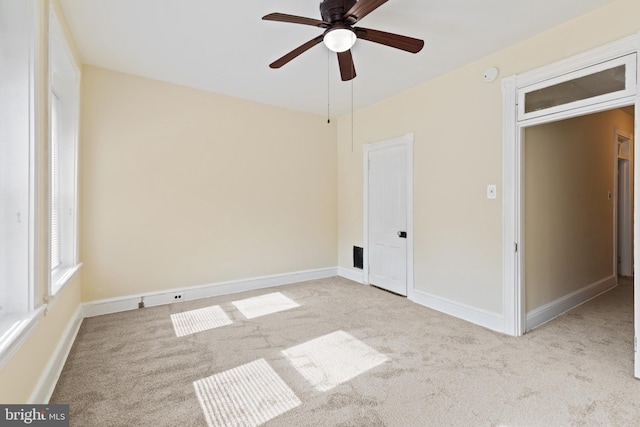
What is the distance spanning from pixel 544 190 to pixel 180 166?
4.11 m

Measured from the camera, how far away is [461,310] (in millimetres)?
3246

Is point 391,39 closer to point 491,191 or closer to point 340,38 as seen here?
point 340,38

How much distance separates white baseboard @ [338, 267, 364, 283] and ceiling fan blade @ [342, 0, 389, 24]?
355 cm

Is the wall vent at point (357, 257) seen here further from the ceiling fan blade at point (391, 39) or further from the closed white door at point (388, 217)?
the ceiling fan blade at point (391, 39)

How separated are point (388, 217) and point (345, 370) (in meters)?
2.41

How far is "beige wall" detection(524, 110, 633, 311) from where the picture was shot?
117 inches

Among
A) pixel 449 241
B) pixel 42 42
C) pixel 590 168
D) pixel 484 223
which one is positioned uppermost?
pixel 42 42

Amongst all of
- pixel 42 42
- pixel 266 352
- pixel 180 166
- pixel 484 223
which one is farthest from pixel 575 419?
pixel 180 166

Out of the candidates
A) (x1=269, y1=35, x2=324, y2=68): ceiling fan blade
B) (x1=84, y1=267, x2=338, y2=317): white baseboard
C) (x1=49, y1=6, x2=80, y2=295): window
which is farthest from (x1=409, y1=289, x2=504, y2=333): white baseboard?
(x1=49, y1=6, x2=80, y2=295): window

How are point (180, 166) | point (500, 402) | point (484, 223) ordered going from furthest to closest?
point (180, 166) < point (484, 223) < point (500, 402)

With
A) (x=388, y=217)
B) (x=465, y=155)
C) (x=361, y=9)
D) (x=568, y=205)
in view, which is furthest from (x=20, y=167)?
(x=568, y=205)

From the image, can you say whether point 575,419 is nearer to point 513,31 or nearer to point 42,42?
point 513,31

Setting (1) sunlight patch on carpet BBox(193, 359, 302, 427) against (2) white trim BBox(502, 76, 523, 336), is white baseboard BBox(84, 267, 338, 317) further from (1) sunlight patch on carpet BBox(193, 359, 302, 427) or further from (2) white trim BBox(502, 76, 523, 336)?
(2) white trim BBox(502, 76, 523, 336)

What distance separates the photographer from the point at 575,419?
1710mm
